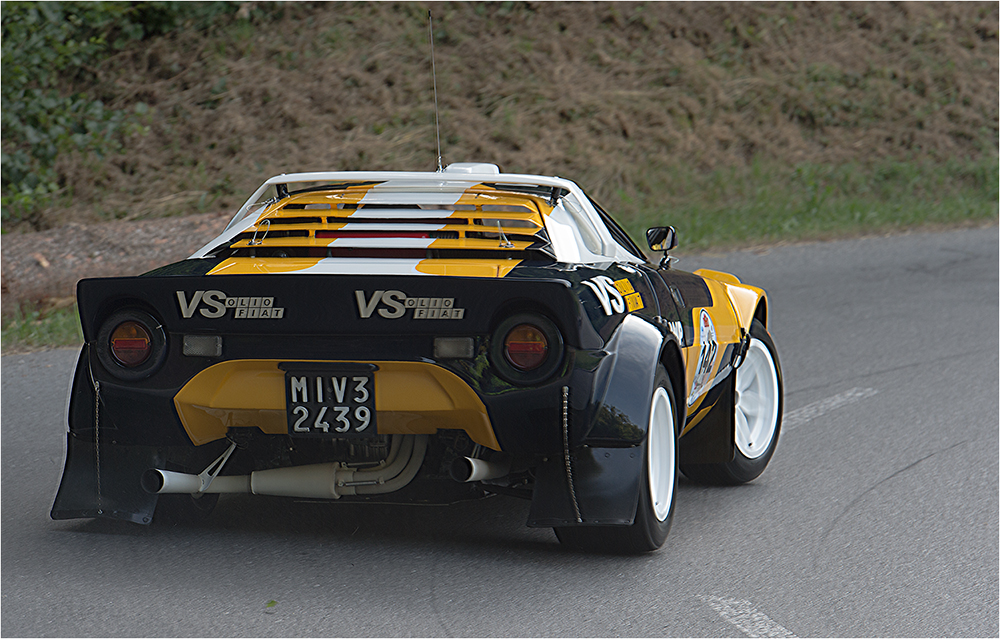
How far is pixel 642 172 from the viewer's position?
1584 cm

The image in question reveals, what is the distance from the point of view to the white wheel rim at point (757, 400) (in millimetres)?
5234

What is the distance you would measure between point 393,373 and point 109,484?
120cm

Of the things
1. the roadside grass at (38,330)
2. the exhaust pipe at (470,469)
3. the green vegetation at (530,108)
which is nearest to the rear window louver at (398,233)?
the exhaust pipe at (470,469)

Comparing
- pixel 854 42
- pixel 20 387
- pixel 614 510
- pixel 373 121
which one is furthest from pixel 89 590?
pixel 854 42

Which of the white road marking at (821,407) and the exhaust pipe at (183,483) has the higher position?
the exhaust pipe at (183,483)

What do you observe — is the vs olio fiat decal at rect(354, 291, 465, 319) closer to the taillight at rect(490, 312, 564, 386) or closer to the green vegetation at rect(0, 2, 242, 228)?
the taillight at rect(490, 312, 564, 386)

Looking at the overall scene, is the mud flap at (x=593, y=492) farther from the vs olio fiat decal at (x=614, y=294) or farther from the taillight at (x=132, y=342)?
the taillight at (x=132, y=342)

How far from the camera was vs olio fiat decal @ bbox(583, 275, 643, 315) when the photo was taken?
379 cm

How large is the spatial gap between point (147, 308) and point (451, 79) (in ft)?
45.0

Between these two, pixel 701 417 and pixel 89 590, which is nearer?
pixel 89 590

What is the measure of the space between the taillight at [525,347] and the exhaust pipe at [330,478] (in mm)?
536

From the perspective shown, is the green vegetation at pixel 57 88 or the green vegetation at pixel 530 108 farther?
the green vegetation at pixel 530 108

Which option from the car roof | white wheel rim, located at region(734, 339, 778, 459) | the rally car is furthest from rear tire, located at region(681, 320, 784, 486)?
the car roof

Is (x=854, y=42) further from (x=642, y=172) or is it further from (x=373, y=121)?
(x=373, y=121)
